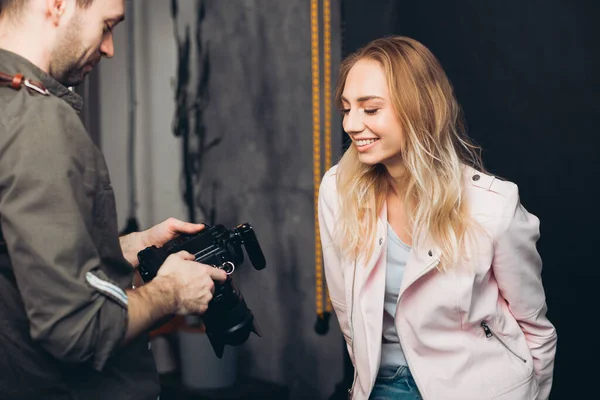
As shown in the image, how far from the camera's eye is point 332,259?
1.91 metres

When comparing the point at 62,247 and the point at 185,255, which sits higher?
the point at 62,247

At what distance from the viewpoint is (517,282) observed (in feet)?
5.53

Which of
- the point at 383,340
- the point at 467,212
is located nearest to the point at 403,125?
the point at 467,212

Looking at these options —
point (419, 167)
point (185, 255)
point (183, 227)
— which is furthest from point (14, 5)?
point (419, 167)

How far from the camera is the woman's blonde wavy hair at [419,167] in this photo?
1.72m

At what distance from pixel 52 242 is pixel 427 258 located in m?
0.94

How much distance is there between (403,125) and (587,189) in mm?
973

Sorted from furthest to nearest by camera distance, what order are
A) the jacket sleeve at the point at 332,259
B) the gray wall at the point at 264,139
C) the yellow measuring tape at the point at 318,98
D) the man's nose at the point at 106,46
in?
the gray wall at the point at 264,139 < the yellow measuring tape at the point at 318,98 < the jacket sleeve at the point at 332,259 < the man's nose at the point at 106,46

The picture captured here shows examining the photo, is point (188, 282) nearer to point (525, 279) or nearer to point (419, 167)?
point (419, 167)

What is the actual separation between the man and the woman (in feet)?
1.81

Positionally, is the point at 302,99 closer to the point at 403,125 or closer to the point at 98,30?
the point at 403,125

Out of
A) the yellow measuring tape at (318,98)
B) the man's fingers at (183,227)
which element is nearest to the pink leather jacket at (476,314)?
the man's fingers at (183,227)

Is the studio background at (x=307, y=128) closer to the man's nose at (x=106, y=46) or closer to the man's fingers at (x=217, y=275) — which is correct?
the man's fingers at (x=217, y=275)

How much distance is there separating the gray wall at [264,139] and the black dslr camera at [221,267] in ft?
4.90
